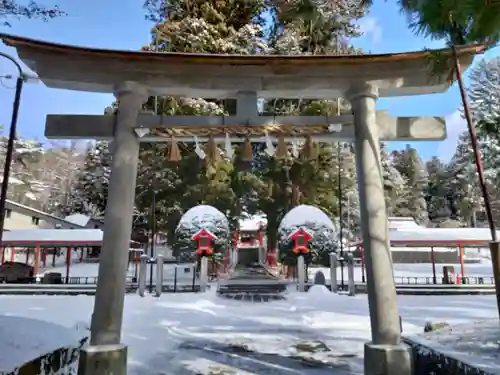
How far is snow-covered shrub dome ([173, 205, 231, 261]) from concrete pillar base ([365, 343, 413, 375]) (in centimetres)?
1306

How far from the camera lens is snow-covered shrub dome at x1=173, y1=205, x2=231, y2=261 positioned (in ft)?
58.4

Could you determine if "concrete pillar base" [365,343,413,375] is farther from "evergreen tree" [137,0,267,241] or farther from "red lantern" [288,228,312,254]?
"evergreen tree" [137,0,267,241]

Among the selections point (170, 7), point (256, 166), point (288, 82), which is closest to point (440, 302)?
point (288, 82)

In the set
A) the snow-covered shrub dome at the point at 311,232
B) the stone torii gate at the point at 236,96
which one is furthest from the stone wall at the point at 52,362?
the snow-covered shrub dome at the point at 311,232

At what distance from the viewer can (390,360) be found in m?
4.95

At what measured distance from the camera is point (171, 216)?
23.4 meters

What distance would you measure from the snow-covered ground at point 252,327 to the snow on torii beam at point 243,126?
3671 millimetres

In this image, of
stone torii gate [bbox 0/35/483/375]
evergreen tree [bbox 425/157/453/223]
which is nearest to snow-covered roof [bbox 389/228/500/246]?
stone torii gate [bbox 0/35/483/375]

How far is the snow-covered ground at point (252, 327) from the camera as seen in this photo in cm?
622

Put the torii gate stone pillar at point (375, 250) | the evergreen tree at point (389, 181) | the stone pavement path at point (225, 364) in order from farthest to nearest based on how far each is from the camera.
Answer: the evergreen tree at point (389, 181) → the stone pavement path at point (225, 364) → the torii gate stone pillar at point (375, 250)

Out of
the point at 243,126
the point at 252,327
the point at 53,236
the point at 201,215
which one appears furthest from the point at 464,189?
the point at 243,126

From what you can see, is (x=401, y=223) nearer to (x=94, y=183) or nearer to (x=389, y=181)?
(x=389, y=181)

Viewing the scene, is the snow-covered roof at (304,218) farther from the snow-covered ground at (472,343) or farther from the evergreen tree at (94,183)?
the evergreen tree at (94,183)

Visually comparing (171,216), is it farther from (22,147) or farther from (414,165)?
(414,165)
